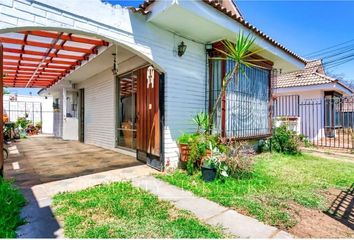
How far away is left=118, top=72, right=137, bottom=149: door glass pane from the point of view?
7938 mm

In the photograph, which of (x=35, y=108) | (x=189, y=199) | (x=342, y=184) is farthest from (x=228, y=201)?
(x=35, y=108)

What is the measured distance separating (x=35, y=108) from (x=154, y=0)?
2088 cm

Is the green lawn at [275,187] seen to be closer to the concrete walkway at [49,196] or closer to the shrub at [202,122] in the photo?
the concrete walkway at [49,196]

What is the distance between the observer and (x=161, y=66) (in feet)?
18.0

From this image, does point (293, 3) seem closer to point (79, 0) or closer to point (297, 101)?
point (79, 0)

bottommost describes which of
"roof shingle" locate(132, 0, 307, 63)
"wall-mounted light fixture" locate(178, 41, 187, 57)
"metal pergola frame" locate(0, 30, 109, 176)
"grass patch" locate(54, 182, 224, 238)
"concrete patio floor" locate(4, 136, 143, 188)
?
"grass patch" locate(54, 182, 224, 238)

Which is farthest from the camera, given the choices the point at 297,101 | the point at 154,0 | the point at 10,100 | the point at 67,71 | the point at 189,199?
the point at 10,100

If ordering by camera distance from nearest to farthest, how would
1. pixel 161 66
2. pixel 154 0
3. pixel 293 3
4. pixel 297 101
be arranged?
pixel 154 0, pixel 161 66, pixel 293 3, pixel 297 101

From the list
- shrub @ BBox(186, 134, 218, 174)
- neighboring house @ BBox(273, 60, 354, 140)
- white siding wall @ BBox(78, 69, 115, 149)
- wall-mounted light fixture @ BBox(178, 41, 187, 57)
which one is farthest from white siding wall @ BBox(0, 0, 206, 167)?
neighboring house @ BBox(273, 60, 354, 140)

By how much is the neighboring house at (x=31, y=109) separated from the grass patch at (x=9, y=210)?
1814 centimetres

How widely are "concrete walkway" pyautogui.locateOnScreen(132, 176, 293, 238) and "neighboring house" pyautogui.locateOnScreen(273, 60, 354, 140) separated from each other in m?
9.82

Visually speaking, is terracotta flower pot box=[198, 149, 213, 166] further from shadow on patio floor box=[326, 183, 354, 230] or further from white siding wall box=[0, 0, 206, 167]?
shadow on patio floor box=[326, 183, 354, 230]

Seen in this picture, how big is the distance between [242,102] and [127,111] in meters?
4.04

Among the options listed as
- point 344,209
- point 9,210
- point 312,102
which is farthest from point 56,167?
point 312,102
